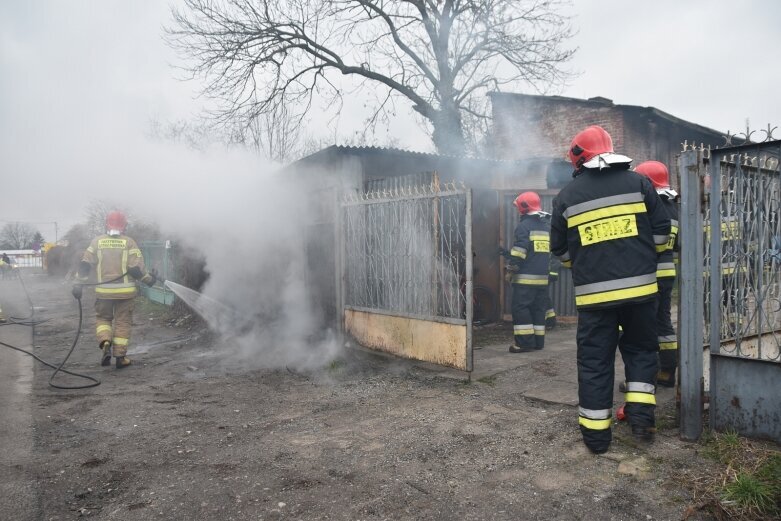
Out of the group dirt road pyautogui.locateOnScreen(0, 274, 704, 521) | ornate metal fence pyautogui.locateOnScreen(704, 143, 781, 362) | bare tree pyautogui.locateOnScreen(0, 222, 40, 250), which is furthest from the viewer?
bare tree pyautogui.locateOnScreen(0, 222, 40, 250)

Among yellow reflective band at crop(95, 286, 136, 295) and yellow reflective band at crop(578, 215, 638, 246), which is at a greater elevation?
yellow reflective band at crop(578, 215, 638, 246)

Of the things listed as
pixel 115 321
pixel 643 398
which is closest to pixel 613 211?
pixel 643 398

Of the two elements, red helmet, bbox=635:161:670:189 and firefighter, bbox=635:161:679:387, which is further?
red helmet, bbox=635:161:670:189

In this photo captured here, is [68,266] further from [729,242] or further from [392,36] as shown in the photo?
[729,242]

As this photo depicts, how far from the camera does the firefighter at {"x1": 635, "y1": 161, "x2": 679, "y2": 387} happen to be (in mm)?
4480

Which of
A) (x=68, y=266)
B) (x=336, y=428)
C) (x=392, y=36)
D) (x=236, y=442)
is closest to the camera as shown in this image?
(x=236, y=442)

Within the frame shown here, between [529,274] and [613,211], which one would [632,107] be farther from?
[613,211]

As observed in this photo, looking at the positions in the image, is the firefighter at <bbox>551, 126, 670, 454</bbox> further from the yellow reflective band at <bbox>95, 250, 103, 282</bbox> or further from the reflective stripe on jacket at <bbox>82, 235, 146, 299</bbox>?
the yellow reflective band at <bbox>95, 250, 103, 282</bbox>

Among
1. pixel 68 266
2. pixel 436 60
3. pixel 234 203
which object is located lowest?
pixel 68 266

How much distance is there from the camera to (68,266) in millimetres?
31531

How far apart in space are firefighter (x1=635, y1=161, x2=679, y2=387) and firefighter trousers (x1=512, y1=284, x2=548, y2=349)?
6.29ft

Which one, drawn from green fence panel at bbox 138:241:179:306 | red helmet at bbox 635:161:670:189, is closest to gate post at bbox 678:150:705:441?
red helmet at bbox 635:161:670:189

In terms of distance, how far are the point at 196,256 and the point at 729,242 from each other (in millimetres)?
9662

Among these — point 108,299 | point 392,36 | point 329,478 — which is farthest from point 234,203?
point 392,36
